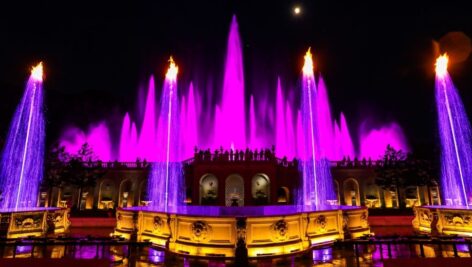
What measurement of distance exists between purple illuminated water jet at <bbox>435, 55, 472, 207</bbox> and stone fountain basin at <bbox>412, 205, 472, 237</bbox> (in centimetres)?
1500

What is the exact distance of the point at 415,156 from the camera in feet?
107

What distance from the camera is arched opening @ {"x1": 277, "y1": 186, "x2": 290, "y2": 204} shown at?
108ft

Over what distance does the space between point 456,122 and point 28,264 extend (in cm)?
3632

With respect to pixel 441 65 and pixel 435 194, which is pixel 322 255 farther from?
pixel 435 194

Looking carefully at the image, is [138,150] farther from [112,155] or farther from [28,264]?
[28,264]

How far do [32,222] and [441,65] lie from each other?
102ft

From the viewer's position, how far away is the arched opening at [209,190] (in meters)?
31.5

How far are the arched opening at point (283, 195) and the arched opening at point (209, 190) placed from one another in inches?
315

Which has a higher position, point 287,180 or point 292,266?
point 287,180

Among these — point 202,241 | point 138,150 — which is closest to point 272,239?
point 202,241

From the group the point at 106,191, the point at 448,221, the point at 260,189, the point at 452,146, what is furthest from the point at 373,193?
the point at 106,191

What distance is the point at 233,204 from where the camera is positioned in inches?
1087

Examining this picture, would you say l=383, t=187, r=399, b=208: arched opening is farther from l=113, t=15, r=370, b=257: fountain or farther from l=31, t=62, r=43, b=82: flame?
l=31, t=62, r=43, b=82: flame

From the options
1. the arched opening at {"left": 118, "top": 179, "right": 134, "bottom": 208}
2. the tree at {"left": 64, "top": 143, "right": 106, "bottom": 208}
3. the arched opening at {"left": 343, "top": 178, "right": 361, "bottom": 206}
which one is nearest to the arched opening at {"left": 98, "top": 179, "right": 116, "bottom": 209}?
the arched opening at {"left": 118, "top": 179, "right": 134, "bottom": 208}
